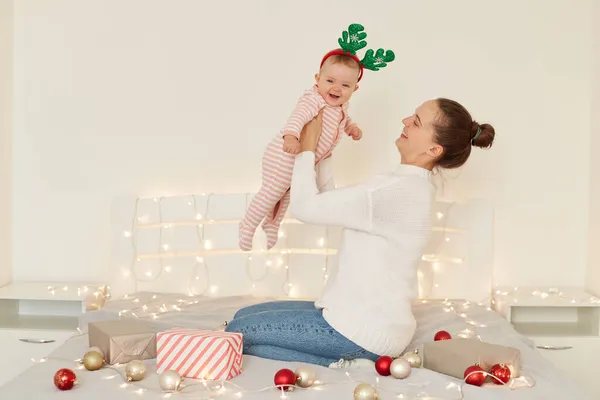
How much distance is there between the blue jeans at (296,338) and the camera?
7.00 ft

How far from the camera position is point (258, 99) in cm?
332

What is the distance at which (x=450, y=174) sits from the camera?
329cm

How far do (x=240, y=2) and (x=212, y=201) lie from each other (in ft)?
3.06

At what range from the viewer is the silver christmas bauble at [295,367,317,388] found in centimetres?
195

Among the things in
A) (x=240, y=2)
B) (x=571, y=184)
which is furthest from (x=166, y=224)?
(x=571, y=184)

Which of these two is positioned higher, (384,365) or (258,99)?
(258,99)

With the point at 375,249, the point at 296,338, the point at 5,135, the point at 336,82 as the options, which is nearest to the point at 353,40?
the point at 336,82

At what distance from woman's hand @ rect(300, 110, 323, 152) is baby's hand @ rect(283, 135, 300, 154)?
6cm

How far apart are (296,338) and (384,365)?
29 centimetres

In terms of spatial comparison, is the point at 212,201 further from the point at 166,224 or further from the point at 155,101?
the point at 155,101

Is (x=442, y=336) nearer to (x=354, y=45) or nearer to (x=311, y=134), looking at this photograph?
(x=311, y=134)

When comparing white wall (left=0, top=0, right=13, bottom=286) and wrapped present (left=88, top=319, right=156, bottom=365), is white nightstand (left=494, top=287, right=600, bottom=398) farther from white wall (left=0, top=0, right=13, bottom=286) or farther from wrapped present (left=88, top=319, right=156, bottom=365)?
white wall (left=0, top=0, right=13, bottom=286)

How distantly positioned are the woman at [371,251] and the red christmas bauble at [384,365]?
0.26 feet

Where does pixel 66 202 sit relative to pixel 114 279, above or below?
above
